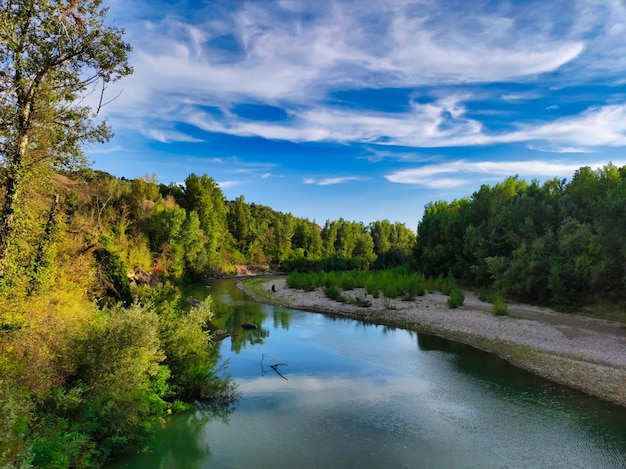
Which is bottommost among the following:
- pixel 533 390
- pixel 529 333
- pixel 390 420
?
pixel 390 420

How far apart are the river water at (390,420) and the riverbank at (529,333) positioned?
1.18 m

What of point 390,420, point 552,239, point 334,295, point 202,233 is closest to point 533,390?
point 390,420

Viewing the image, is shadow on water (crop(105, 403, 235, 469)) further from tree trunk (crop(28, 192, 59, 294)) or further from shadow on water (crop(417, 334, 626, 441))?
shadow on water (crop(417, 334, 626, 441))

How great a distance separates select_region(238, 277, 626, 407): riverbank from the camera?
50.0 feet

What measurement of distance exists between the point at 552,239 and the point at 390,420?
25.1 m

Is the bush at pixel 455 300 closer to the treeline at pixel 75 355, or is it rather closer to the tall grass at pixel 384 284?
the tall grass at pixel 384 284

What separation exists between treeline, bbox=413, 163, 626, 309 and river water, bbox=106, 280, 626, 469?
40.6ft

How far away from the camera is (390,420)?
37.9ft

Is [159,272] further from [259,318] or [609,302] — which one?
[609,302]

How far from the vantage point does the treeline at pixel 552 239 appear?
2442cm

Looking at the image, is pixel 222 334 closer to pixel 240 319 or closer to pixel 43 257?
pixel 240 319

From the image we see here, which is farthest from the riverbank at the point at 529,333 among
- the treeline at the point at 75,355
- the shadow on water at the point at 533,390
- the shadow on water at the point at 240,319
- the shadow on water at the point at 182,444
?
the treeline at the point at 75,355

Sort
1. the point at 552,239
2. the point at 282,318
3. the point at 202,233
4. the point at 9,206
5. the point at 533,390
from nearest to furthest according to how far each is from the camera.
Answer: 1. the point at 9,206
2. the point at 533,390
3. the point at 282,318
4. the point at 552,239
5. the point at 202,233

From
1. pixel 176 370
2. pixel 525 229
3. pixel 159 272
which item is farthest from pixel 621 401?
pixel 159 272
